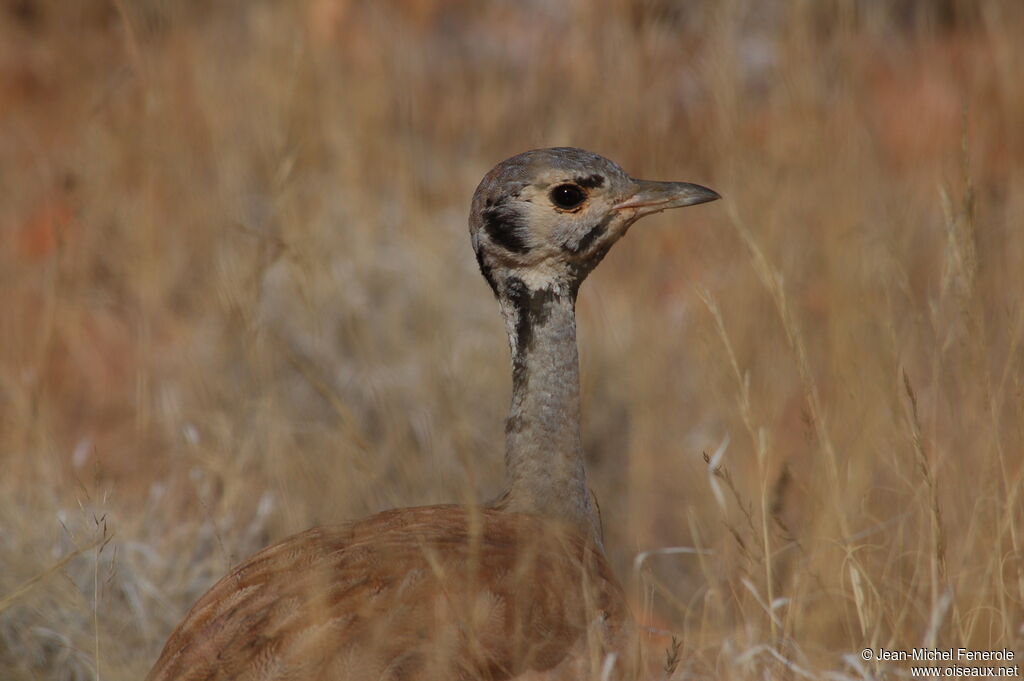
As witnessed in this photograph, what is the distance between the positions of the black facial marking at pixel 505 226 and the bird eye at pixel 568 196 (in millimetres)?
90

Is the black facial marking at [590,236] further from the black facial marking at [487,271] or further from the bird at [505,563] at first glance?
the black facial marking at [487,271]

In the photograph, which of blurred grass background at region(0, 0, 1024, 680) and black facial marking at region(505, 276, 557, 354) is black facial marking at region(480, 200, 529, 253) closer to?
black facial marking at region(505, 276, 557, 354)

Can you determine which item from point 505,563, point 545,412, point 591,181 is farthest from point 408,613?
point 591,181

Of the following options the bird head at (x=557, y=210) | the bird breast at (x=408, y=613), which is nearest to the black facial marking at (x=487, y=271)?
the bird head at (x=557, y=210)

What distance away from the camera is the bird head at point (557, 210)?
273 centimetres

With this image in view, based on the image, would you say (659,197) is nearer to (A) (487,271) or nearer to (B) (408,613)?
(A) (487,271)

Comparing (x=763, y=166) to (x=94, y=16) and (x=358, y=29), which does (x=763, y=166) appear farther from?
(x=94, y=16)

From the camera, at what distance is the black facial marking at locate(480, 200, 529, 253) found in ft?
8.99

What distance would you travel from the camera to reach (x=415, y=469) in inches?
145

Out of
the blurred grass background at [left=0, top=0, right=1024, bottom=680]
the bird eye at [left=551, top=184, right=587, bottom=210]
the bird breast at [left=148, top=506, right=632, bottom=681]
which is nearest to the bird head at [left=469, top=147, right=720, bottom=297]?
the bird eye at [left=551, top=184, right=587, bottom=210]

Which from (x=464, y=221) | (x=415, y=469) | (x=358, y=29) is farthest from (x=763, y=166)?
(x=358, y=29)

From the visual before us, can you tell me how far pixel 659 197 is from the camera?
2771 mm

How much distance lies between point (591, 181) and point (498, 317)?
68.4 inches

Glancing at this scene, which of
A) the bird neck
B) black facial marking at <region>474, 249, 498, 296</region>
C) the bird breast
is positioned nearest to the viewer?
the bird breast
